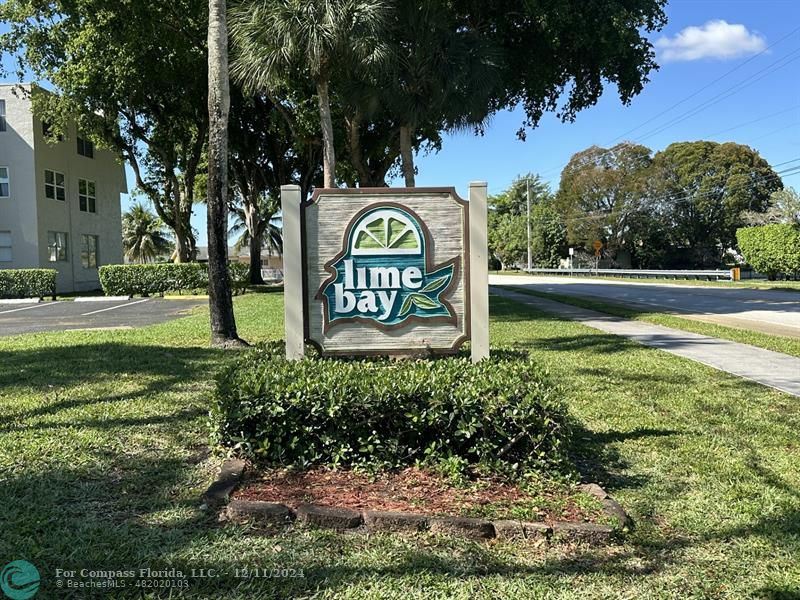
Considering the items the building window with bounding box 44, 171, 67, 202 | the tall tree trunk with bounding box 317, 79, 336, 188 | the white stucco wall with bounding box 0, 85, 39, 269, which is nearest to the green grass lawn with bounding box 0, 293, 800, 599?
the tall tree trunk with bounding box 317, 79, 336, 188

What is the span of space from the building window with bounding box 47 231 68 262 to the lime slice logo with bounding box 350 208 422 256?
26791mm

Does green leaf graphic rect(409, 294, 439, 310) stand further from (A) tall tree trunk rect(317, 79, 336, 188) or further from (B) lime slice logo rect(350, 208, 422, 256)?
(A) tall tree trunk rect(317, 79, 336, 188)

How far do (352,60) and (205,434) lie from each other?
1029 centimetres

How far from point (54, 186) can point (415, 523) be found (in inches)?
1154

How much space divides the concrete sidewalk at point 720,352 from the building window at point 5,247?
23.9 metres

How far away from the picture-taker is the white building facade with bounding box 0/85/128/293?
25.5 m

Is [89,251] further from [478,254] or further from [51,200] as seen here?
[478,254]

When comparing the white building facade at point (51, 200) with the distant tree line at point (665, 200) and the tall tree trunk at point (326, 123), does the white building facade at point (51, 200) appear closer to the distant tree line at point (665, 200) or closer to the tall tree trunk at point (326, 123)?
the tall tree trunk at point (326, 123)

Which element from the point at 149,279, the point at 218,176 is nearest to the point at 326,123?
the point at 218,176

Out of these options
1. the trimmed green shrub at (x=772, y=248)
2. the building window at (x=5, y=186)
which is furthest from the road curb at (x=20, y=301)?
the trimmed green shrub at (x=772, y=248)

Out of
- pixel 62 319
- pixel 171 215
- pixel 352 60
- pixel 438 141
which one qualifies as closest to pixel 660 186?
pixel 438 141

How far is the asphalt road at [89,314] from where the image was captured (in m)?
13.6

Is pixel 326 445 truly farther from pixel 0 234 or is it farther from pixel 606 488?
pixel 0 234

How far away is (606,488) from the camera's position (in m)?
4.01
